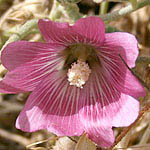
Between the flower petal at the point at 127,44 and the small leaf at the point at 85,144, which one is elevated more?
→ the flower petal at the point at 127,44

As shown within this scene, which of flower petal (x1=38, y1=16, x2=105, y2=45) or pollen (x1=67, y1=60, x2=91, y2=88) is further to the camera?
pollen (x1=67, y1=60, x2=91, y2=88)

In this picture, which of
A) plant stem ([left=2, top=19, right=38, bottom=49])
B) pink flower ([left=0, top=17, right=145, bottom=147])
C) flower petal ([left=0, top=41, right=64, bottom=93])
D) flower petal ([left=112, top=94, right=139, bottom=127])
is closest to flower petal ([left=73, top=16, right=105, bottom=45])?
pink flower ([left=0, top=17, right=145, bottom=147])

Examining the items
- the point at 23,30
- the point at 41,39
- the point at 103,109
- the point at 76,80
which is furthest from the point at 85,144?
the point at 41,39

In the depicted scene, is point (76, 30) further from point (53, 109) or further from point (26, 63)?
point (53, 109)

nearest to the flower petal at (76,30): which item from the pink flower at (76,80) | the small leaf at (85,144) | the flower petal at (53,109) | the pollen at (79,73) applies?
the pink flower at (76,80)

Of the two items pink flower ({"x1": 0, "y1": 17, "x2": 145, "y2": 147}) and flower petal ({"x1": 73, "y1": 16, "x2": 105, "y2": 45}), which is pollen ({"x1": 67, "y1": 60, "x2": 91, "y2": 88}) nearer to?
pink flower ({"x1": 0, "y1": 17, "x2": 145, "y2": 147})

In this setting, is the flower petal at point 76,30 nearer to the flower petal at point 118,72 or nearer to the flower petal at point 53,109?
the flower petal at point 118,72

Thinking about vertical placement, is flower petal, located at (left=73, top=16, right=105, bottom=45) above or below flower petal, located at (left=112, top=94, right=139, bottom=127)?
above

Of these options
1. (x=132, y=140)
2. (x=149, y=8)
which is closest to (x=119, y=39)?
(x=132, y=140)

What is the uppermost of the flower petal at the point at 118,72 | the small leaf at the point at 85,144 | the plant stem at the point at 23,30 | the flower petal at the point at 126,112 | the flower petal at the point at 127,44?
the flower petal at the point at 127,44
